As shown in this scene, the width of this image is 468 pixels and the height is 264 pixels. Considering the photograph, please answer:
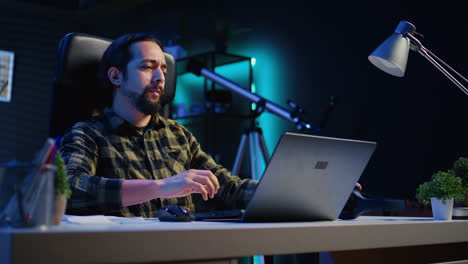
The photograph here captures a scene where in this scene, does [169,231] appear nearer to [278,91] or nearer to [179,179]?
[179,179]

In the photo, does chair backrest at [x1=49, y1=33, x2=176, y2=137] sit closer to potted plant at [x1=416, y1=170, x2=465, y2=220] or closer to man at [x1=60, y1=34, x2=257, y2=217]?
man at [x1=60, y1=34, x2=257, y2=217]

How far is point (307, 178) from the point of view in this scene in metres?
1.08

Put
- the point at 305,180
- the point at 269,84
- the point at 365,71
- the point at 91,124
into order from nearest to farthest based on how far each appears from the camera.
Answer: the point at 305,180 → the point at 91,124 → the point at 365,71 → the point at 269,84

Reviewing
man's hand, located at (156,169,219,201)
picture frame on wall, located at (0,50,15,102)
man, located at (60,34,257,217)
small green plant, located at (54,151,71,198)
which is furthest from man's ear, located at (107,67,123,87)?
picture frame on wall, located at (0,50,15,102)

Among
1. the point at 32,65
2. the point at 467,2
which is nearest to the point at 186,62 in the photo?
the point at 32,65

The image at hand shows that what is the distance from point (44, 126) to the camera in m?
5.41

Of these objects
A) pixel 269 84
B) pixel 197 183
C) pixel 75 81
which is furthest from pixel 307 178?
pixel 269 84

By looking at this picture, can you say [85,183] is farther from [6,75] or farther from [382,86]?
[6,75]

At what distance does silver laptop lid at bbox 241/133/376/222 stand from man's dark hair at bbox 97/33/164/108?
934 millimetres

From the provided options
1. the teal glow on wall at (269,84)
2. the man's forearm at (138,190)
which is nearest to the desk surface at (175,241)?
the man's forearm at (138,190)

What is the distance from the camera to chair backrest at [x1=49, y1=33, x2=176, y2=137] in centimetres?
173

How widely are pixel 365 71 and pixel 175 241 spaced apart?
8.95 ft

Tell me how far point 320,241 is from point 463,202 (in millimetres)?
839

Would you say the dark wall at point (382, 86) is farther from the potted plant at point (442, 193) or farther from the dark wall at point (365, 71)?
the potted plant at point (442, 193)
